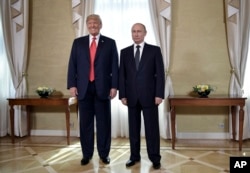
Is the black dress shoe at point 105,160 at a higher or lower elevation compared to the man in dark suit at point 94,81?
lower

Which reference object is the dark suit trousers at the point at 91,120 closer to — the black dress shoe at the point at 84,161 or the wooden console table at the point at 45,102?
the black dress shoe at the point at 84,161

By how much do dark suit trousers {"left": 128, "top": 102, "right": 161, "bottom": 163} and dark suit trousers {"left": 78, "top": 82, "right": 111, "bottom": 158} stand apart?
294 millimetres

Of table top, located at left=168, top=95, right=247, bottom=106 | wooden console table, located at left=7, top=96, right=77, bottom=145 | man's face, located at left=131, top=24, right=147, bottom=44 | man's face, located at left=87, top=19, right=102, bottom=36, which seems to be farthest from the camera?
wooden console table, located at left=7, top=96, right=77, bottom=145

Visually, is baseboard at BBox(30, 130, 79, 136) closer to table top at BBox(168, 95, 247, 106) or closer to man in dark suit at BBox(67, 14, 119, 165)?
man in dark suit at BBox(67, 14, 119, 165)

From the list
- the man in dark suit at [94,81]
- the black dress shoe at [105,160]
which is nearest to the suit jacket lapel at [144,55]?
the man in dark suit at [94,81]

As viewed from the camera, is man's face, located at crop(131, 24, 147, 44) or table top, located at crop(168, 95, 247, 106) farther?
table top, located at crop(168, 95, 247, 106)

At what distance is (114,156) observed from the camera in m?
3.15

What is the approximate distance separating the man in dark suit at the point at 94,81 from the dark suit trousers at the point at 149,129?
0.29 m

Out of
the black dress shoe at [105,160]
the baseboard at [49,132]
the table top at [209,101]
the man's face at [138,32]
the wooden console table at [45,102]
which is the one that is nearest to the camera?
the man's face at [138,32]

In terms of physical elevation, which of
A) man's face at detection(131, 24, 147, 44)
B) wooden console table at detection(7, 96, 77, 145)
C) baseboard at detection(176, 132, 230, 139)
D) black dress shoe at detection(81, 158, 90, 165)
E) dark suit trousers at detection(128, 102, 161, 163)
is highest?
man's face at detection(131, 24, 147, 44)

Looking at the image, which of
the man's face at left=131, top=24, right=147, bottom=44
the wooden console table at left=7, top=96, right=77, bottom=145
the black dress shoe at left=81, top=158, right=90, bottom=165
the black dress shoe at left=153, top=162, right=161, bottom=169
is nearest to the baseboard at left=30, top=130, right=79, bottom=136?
the wooden console table at left=7, top=96, right=77, bottom=145

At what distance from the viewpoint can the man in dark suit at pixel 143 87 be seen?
2.66m

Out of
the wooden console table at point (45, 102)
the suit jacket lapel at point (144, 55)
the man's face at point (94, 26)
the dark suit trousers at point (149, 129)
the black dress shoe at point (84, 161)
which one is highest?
the man's face at point (94, 26)

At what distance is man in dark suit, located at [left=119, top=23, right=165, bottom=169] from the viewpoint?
2658 millimetres
